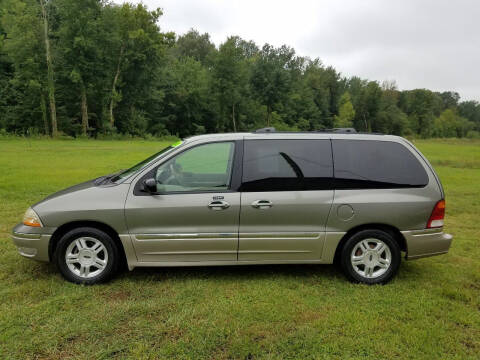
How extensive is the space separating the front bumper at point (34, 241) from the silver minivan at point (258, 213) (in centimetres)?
1

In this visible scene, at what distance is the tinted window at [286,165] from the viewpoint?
13.6 ft

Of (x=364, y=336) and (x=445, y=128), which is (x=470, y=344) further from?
(x=445, y=128)

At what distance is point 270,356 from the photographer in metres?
2.94

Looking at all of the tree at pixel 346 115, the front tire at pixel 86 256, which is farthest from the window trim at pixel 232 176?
the tree at pixel 346 115

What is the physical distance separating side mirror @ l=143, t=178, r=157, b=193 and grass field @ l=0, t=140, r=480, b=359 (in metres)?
1.11

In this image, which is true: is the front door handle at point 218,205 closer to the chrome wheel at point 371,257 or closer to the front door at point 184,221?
the front door at point 184,221

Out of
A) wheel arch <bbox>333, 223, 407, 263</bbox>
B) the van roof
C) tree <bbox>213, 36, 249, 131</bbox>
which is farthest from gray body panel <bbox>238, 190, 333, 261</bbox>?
tree <bbox>213, 36, 249, 131</bbox>

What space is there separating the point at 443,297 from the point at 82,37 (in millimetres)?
39610

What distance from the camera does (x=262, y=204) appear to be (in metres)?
4.08

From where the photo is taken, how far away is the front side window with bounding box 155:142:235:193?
4.19m

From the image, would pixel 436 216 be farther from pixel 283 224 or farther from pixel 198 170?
pixel 198 170

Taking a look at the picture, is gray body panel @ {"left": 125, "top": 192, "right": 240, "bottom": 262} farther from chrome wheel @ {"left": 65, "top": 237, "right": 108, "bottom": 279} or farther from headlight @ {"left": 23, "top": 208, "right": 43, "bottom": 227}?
headlight @ {"left": 23, "top": 208, "right": 43, "bottom": 227}

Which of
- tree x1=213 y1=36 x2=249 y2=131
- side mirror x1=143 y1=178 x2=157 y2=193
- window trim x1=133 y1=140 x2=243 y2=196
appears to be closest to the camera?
side mirror x1=143 y1=178 x2=157 y2=193

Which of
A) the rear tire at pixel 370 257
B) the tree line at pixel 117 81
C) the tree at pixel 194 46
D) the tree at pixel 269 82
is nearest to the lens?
the rear tire at pixel 370 257
